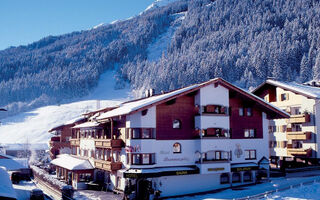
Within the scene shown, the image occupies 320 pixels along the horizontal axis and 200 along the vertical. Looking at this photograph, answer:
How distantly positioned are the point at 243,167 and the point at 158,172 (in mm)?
10731

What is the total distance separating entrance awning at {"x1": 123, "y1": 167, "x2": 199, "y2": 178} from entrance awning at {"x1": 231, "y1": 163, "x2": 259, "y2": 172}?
4.97 meters

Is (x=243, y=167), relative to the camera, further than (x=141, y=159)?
Yes

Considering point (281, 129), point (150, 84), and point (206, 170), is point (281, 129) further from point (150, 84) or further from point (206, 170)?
point (150, 84)

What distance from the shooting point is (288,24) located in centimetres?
17950

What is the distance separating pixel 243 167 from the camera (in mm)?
38656

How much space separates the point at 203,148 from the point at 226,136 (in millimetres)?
3516

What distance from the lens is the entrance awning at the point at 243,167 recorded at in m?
38.3

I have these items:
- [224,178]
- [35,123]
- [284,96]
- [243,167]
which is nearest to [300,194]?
[243,167]

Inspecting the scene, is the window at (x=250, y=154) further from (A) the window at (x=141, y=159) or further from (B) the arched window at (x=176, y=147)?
(A) the window at (x=141, y=159)

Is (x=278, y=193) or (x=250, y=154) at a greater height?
(x=250, y=154)

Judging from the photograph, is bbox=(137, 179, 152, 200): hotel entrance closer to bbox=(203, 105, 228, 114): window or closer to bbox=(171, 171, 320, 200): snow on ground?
bbox=(171, 171, 320, 200): snow on ground

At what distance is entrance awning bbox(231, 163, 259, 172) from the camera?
38.3 meters

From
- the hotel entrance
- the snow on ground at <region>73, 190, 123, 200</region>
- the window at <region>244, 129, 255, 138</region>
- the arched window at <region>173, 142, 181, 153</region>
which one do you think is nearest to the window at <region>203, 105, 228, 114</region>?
the window at <region>244, 129, 255, 138</region>

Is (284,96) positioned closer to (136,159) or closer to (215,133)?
(215,133)
